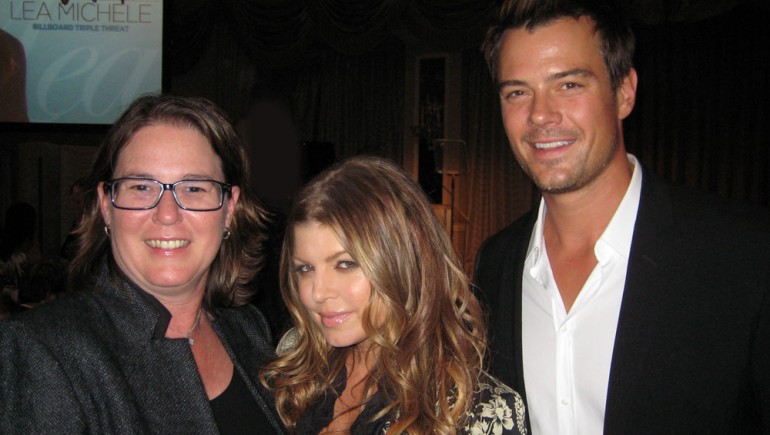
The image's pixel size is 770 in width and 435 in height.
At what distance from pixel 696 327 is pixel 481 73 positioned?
5.59 metres

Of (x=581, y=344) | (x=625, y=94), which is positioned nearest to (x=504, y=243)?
(x=581, y=344)

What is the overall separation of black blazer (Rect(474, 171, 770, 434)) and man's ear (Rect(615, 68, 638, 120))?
0.36 metres

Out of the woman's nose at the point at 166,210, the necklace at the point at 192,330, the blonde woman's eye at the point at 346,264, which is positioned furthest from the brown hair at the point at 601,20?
the necklace at the point at 192,330

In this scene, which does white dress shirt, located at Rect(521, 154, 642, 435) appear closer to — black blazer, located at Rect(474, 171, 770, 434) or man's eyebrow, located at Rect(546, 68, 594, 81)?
black blazer, located at Rect(474, 171, 770, 434)

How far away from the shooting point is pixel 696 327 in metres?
1.51

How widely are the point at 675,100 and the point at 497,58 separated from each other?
4407 mm

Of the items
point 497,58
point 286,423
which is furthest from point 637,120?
point 286,423

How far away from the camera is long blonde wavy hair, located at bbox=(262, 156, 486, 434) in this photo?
1500 millimetres

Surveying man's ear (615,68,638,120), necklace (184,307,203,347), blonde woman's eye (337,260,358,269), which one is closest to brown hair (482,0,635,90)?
man's ear (615,68,638,120)

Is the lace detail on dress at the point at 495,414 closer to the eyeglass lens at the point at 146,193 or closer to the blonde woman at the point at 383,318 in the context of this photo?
the blonde woman at the point at 383,318

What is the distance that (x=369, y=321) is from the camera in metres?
1.54

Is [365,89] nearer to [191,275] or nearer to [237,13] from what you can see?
[237,13]

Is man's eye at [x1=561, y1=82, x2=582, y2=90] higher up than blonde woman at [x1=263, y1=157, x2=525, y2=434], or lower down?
higher up

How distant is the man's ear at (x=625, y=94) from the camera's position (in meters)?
1.80
